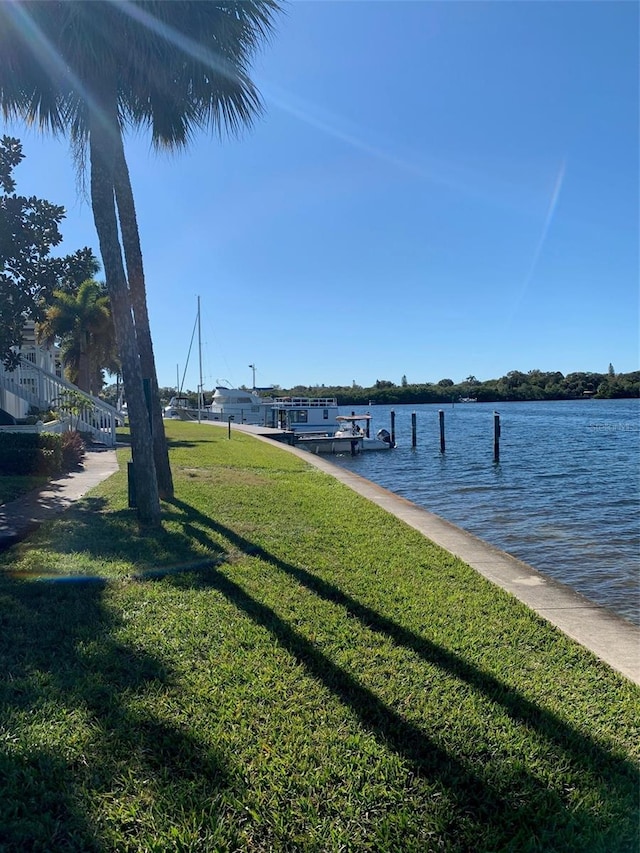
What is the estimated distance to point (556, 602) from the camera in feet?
18.6

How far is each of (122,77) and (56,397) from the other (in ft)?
42.7

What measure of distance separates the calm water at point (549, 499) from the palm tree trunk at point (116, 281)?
18.6 feet

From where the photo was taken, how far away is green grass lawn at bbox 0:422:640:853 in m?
2.51

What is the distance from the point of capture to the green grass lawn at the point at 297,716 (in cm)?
251

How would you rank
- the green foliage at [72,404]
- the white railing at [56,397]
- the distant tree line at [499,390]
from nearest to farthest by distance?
the green foliage at [72,404], the white railing at [56,397], the distant tree line at [499,390]

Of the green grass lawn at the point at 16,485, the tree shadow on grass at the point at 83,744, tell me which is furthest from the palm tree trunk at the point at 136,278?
the tree shadow on grass at the point at 83,744

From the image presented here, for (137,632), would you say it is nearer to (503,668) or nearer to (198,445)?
(503,668)

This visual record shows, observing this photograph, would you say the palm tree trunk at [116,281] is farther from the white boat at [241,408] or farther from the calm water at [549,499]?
the white boat at [241,408]

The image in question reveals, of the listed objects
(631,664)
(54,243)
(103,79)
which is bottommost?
(631,664)

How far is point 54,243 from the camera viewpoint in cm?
1108

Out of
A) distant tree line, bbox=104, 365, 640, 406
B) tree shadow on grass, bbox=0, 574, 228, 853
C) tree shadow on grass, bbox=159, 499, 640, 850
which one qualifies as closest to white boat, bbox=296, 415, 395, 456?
tree shadow on grass, bbox=159, 499, 640, 850

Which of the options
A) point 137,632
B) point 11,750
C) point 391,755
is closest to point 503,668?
point 391,755

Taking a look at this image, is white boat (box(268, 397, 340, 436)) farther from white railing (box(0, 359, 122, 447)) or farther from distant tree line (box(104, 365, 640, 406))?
distant tree line (box(104, 365, 640, 406))

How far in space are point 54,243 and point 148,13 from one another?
531 cm
